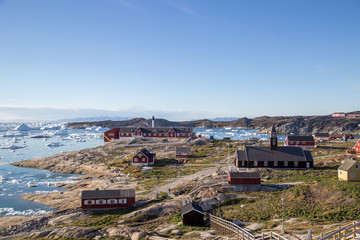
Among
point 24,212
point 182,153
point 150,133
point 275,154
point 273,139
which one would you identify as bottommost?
point 24,212

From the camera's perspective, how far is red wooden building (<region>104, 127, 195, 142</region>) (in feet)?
341

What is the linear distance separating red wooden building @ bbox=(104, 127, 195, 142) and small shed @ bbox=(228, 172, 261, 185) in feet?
209

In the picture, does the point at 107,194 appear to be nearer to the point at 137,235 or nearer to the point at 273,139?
the point at 137,235

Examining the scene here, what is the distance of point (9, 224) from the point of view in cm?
3534

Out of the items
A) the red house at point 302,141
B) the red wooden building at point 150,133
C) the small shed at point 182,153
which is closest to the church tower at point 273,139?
the small shed at point 182,153

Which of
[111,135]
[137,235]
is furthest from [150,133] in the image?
[137,235]

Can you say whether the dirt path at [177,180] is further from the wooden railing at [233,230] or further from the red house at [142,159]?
the red house at [142,159]


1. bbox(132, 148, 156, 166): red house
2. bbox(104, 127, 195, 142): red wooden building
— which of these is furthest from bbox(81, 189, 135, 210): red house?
bbox(104, 127, 195, 142): red wooden building

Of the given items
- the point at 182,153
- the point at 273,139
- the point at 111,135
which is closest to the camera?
the point at 273,139

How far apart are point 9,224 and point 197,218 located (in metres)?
24.2

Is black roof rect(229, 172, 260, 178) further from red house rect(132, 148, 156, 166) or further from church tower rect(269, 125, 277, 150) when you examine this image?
red house rect(132, 148, 156, 166)

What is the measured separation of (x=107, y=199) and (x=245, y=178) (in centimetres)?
1926

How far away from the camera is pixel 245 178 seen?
39.8 meters

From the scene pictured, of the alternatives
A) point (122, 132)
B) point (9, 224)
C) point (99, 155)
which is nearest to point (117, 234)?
point (9, 224)
